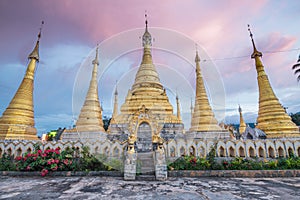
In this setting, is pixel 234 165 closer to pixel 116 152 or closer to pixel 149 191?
pixel 149 191

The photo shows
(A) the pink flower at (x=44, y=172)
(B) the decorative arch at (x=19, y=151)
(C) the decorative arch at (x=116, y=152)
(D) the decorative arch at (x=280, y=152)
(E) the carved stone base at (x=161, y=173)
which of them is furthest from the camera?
(B) the decorative arch at (x=19, y=151)

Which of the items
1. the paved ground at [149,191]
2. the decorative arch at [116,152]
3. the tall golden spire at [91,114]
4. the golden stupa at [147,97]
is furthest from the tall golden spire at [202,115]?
the paved ground at [149,191]

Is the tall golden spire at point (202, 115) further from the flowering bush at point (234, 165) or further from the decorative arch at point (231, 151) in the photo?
the flowering bush at point (234, 165)

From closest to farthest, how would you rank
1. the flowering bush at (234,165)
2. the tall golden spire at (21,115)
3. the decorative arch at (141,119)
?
the flowering bush at (234,165) < the decorative arch at (141,119) < the tall golden spire at (21,115)

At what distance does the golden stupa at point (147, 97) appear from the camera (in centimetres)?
1841

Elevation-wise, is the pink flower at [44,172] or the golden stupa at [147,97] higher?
the golden stupa at [147,97]

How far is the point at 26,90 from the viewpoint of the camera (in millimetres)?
18828

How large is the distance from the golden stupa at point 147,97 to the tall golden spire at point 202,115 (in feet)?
9.17

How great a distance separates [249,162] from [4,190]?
10849mm

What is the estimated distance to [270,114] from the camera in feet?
55.9

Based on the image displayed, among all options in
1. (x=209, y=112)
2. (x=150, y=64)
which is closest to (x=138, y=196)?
(x=209, y=112)

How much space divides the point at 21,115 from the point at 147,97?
45.7ft

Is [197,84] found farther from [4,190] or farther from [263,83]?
[4,190]

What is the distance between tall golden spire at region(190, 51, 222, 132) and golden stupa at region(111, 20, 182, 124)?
9.17 feet
